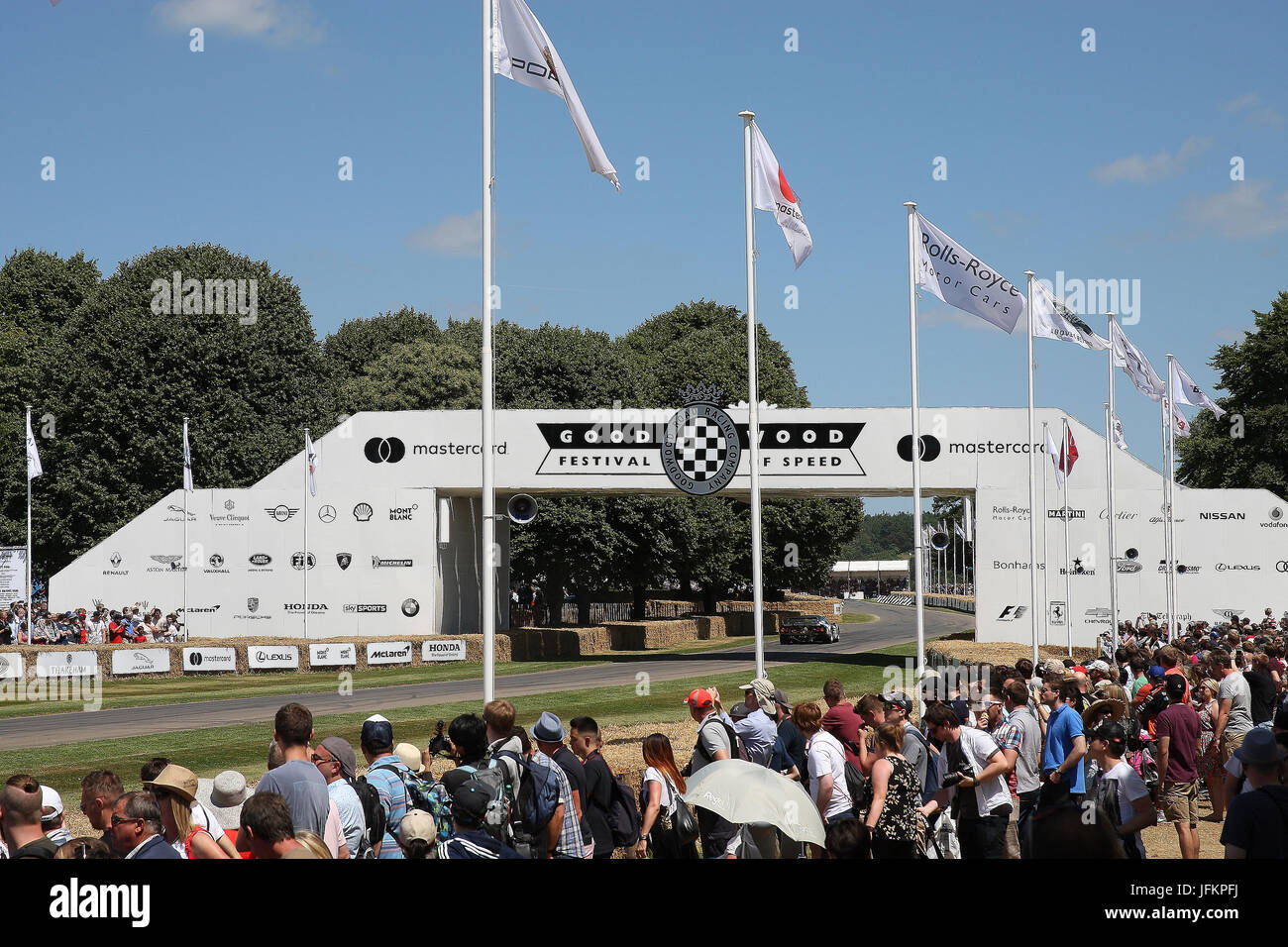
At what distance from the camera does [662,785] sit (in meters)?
9.08

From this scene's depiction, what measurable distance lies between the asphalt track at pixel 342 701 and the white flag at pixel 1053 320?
44.7ft

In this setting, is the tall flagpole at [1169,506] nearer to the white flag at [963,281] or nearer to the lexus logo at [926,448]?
the lexus logo at [926,448]

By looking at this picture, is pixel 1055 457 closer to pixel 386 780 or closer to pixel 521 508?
pixel 521 508

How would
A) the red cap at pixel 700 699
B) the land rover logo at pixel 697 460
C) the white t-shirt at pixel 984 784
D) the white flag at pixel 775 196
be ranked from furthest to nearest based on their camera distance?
1. the land rover logo at pixel 697 460
2. the white flag at pixel 775 196
3. the red cap at pixel 700 699
4. the white t-shirt at pixel 984 784

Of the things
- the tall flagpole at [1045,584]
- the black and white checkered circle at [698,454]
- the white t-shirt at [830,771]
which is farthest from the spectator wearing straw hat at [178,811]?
the tall flagpole at [1045,584]

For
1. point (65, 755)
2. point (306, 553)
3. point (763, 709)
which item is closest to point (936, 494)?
point (306, 553)

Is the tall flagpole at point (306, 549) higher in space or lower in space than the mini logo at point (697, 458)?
lower

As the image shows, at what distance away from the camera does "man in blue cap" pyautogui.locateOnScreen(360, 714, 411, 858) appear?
26.2 feet

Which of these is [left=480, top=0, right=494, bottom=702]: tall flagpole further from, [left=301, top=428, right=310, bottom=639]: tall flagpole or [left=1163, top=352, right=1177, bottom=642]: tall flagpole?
[left=301, top=428, right=310, bottom=639]: tall flagpole

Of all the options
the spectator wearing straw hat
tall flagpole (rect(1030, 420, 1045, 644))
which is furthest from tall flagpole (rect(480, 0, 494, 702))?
tall flagpole (rect(1030, 420, 1045, 644))

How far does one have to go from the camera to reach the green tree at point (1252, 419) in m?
60.7

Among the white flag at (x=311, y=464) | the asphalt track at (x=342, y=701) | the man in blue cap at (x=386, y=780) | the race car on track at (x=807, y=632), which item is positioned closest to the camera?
the man in blue cap at (x=386, y=780)

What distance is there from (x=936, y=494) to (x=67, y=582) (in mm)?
28221

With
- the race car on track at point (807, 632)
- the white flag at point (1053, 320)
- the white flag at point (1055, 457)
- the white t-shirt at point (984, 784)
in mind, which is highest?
the white flag at point (1053, 320)
